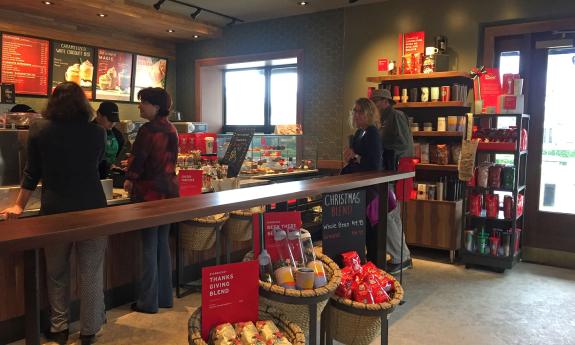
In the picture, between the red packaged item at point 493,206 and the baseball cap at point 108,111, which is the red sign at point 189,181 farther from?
the red packaged item at point 493,206

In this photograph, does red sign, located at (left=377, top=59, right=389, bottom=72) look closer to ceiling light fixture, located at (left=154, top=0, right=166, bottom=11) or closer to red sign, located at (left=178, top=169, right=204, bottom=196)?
ceiling light fixture, located at (left=154, top=0, right=166, bottom=11)

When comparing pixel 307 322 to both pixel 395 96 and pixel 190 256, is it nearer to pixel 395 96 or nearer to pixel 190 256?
pixel 190 256

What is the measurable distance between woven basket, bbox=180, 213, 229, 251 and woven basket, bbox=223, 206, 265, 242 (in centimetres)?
8

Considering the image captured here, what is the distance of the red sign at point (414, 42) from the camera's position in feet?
17.9

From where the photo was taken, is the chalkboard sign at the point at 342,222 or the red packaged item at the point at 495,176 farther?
the red packaged item at the point at 495,176

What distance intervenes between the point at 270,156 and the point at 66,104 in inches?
120

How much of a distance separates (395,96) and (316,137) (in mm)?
1406

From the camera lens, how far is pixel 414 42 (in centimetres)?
552

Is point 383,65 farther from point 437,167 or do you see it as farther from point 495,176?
point 495,176

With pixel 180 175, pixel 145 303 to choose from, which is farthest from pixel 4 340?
pixel 180 175

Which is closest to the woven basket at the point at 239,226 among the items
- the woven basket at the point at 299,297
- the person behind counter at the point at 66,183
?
the person behind counter at the point at 66,183

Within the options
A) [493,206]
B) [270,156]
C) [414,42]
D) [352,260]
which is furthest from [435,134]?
[352,260]

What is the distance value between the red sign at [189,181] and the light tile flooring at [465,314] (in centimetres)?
88

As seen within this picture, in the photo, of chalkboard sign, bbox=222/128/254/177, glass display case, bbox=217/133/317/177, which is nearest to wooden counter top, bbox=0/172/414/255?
chalkboard sign, bbox=222/128/254/177
